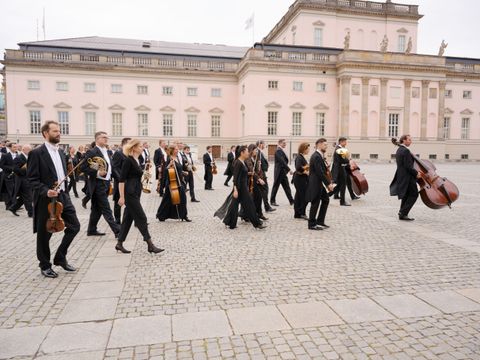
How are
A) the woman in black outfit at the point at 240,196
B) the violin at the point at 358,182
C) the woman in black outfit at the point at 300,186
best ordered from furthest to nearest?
the violin at the point at 358,182 → the woman in black outfit at the point at 300,186 → the woman in black outfit at the point at 240,196

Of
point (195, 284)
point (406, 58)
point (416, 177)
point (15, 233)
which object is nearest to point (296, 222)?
point (416, 177)

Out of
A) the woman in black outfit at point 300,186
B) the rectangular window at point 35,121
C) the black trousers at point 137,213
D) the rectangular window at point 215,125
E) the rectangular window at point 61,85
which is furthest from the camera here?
the rectangular window at point 215,125

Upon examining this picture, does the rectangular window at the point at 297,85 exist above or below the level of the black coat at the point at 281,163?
above

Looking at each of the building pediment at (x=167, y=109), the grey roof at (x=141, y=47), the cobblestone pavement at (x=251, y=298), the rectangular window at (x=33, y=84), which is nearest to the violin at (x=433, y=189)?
the cobblestone pavement at (x=251, y=298)

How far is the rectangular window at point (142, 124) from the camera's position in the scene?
164 feet

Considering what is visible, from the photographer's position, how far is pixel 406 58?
47.9 m

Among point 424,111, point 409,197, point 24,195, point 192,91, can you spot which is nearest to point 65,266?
point 24,195

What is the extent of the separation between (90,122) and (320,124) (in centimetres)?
2851

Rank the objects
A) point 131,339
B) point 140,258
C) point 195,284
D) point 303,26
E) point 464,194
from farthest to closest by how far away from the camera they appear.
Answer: point 303,26 → point 464,194 → point 140,258 → point 195,284 → point 131,339

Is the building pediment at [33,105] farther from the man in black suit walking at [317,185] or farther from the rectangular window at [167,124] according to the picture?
the man in black suit walking at [317,185]

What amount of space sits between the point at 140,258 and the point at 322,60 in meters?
45.8

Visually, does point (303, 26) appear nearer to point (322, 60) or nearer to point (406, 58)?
point (322, 60)

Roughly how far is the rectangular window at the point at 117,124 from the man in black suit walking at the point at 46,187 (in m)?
45.8

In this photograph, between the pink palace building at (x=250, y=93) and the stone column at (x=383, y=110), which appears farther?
the stone column at (x=383, y=110)
